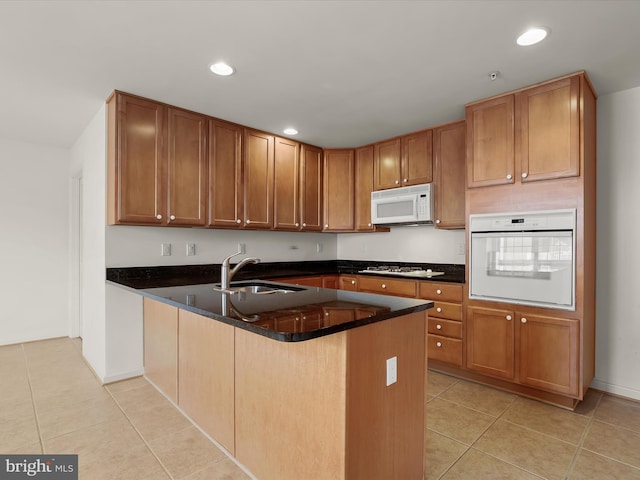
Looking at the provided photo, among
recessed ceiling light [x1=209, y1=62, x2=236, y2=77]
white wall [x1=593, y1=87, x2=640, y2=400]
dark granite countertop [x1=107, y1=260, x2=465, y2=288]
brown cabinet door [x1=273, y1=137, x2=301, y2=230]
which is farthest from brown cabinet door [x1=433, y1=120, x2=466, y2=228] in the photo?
recessed ceiling light [x1=209, y1=62, x2=236, y2=77]

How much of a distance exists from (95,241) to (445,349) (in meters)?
3.41

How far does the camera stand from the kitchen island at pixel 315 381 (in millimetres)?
1361

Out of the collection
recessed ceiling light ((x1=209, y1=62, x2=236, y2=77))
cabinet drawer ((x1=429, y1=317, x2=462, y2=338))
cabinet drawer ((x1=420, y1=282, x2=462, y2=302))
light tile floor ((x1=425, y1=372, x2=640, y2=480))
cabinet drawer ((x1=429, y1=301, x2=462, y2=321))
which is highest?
recessed ceiling light ((x1=209, y1=62, x2=236, y2=77))

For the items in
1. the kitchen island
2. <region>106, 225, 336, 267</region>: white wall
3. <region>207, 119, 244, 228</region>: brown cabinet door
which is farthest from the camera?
<region>207, 119, 244, 228</region>: brown cabinet door

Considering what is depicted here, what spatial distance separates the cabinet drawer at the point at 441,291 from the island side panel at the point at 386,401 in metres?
1.61

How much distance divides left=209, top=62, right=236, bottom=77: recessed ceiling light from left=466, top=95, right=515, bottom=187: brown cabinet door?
79.0 inches

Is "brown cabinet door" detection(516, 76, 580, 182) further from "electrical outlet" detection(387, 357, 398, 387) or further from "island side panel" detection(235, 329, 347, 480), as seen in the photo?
"island side panel" detection(235, 329, 347, 480)

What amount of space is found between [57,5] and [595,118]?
12.6 feet

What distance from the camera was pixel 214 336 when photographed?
6.90ft

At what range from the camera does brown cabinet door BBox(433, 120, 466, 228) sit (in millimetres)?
3457

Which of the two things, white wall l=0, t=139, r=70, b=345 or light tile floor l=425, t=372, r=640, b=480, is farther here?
white wall l=0, t=139, r=70, b=345

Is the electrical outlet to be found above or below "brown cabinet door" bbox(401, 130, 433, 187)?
below

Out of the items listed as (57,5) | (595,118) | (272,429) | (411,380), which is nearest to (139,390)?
(272,429)

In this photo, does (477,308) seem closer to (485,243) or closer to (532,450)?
(485,243)
